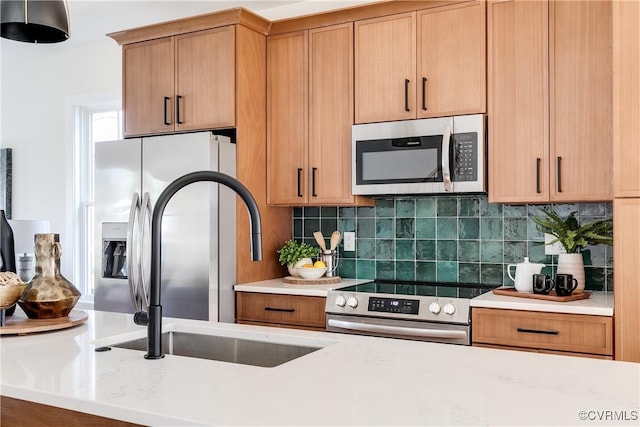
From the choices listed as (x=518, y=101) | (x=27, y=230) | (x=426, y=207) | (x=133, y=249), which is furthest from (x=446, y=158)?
(x=27, y=230)

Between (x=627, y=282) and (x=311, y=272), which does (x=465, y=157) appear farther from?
(x=311, y=272)

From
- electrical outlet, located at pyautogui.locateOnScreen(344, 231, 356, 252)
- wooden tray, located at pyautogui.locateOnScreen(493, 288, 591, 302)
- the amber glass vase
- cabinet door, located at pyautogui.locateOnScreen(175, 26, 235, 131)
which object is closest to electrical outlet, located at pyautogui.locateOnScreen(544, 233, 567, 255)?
wooden tray, located at pyautogui.locateOnScreen(493, 288, 591, 302)

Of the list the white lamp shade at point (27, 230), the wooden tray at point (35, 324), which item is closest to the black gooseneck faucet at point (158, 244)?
the wooden tray at point (35, 324)

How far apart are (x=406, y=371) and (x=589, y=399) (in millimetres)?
391

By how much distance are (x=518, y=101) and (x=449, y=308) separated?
1091 mm

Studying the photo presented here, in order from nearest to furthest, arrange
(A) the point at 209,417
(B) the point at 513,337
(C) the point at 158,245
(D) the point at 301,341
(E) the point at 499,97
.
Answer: (A) the point at 209,417
(C) the point at 158,245
(D) the point at 301,341
(B) the point at 513,337
(E) the point at 499,97

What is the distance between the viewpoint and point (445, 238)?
11.7 ft

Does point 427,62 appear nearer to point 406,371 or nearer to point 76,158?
point 406,371

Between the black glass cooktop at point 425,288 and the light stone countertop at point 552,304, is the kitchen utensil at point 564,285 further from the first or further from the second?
the black glass cooktop at point 425,288

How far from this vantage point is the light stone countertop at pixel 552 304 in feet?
8.51

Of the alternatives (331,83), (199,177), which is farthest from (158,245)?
(331,83)

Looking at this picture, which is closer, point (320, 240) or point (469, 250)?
point (469, 250)

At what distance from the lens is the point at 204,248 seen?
342 cm

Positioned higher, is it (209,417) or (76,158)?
(76,158)
